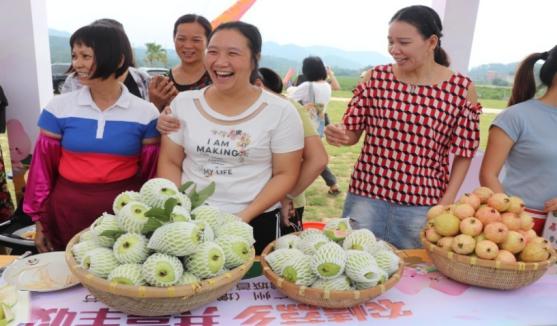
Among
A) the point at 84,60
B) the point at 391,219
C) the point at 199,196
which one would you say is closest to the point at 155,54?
the point at 84,60

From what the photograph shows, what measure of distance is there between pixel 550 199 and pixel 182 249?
5.84 ft

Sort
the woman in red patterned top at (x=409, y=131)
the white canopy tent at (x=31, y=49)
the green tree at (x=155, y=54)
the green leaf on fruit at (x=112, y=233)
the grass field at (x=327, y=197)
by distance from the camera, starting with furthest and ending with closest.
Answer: the green tree at (x=155, y=54)
the grass field at (x=327, y=197)
the white canopy tent at (x=31, y=49)
the woman in red patterned top at (x=409, y=131)
the green leaf on fruit at (x=112, y=233)

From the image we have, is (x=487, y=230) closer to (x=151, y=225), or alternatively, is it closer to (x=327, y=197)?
Result: (x=151, y=225)

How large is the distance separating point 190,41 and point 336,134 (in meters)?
1.20

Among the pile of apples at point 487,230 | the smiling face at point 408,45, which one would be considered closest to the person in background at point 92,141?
→ the smiling face at point 408,45

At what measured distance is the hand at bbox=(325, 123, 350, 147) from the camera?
6.04ft

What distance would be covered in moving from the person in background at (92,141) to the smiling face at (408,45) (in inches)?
44.1

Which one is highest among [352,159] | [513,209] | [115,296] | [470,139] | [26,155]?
[470,139]

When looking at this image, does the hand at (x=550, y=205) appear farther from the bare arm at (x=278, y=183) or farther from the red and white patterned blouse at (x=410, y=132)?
the bare arm at (x=278, y=183)

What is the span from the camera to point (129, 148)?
1.90 m

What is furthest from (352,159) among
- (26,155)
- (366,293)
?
(366,293)

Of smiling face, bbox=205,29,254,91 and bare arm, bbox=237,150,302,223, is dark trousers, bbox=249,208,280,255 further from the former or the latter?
smiling face, bbox=205,29,254,91

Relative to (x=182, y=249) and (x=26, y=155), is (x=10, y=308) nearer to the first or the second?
(x=182, y=249)

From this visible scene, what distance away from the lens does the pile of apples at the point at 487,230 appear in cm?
133
